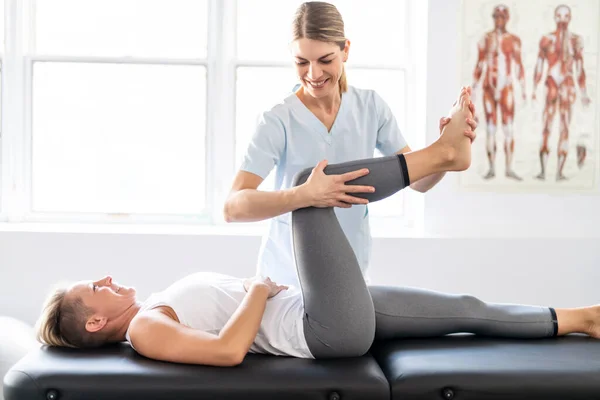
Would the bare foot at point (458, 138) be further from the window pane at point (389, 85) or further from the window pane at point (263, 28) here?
the window pane at point (263, 28)

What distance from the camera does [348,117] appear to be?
2.15 metres

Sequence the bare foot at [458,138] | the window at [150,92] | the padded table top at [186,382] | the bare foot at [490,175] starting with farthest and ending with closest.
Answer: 1. the window at [150,92]
2. the bare foot at [490,175]
3. the bare foot at [458,138]
4. the padded table top at [186,382]

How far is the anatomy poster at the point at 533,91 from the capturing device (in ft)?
10.3

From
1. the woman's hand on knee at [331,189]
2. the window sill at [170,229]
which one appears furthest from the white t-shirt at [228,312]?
the window sill at [170,229]

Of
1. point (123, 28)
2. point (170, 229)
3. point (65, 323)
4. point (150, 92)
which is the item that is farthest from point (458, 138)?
point (123, 28)

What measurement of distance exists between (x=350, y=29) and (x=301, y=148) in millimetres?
1469

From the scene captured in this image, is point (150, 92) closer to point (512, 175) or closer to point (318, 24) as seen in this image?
point (318, 24)

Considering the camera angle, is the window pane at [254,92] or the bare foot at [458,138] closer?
the bare foot at [458,138]

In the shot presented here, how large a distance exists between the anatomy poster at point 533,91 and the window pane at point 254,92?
879 millimetres

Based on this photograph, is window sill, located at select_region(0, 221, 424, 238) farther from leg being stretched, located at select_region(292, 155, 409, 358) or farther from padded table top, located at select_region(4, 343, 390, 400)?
padded table top, located at select_region(4, 343, 390, 400)

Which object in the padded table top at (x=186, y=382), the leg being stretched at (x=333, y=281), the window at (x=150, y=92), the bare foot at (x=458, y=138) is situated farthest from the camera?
the window at (x=150, y=92)

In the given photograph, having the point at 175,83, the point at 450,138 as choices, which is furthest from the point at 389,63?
the point at 450,138

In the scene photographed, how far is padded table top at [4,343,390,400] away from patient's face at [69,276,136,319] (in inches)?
8.8

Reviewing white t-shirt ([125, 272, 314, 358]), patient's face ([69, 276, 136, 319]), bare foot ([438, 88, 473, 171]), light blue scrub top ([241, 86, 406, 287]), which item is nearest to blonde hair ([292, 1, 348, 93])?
light blue scrub top ([241, 86, 406, 287])
